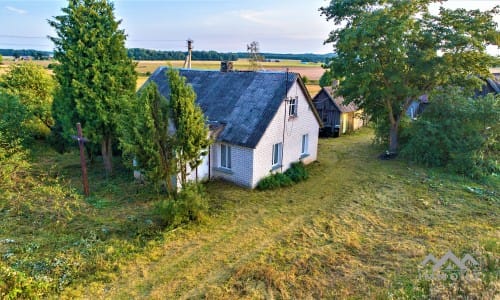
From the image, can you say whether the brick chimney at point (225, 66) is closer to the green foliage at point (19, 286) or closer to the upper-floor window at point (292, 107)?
the upper-floor window at point (292, 107)

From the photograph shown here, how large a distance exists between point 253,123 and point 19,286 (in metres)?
10.6

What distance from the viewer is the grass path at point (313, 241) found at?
26.7 feet

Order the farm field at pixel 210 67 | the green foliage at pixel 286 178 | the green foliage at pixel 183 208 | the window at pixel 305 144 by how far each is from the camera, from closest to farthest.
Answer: the green foliage at pixel 183 208 < the green foliage at pixel 286 178 < the window at pixel 305 144 < the farm field at pixel 210 67

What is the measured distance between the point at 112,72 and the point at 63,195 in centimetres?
609

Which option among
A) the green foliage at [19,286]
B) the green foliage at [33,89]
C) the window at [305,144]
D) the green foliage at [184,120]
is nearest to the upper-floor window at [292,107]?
the window at [305,144]

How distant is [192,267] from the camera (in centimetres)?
897

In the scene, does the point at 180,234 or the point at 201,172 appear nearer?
the point at 180,234

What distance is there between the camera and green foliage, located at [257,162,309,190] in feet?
50.7

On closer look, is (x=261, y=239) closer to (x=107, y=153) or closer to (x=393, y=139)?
(x=107, y=153)

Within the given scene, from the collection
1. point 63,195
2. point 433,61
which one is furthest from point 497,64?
point 63,195

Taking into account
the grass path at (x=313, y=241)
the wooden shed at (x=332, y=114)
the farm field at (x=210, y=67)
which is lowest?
the grass path at (x=313, y=241)

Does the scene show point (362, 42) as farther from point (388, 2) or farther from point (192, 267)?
point (192, 267)

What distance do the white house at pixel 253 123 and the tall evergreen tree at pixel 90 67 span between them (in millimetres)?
4613

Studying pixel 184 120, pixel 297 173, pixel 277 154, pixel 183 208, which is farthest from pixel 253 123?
pixel 183 208
